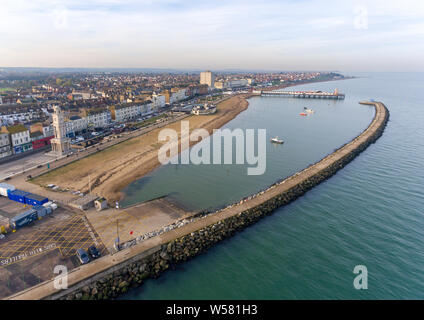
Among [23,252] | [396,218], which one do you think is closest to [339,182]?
[396,218]

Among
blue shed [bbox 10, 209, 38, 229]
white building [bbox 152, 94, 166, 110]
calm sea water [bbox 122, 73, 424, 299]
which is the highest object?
white building [bbox 152, 94, 166, 110]

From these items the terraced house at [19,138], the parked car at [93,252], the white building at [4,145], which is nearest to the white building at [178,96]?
the terraced house at [19,138]

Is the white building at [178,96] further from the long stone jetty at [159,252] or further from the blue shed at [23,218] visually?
the blue shed at [23,218]

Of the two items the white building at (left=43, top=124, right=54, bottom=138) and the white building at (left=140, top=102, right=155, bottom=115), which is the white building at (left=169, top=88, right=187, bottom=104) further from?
the white building at (left=43, top=124, right=54, bottom=138)

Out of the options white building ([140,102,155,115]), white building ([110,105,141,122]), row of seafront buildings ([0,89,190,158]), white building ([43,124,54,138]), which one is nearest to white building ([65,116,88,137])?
row of seafront buildings ([0,89,190,158])

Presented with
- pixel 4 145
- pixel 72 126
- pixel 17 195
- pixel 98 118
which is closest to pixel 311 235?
pixel 17 195
